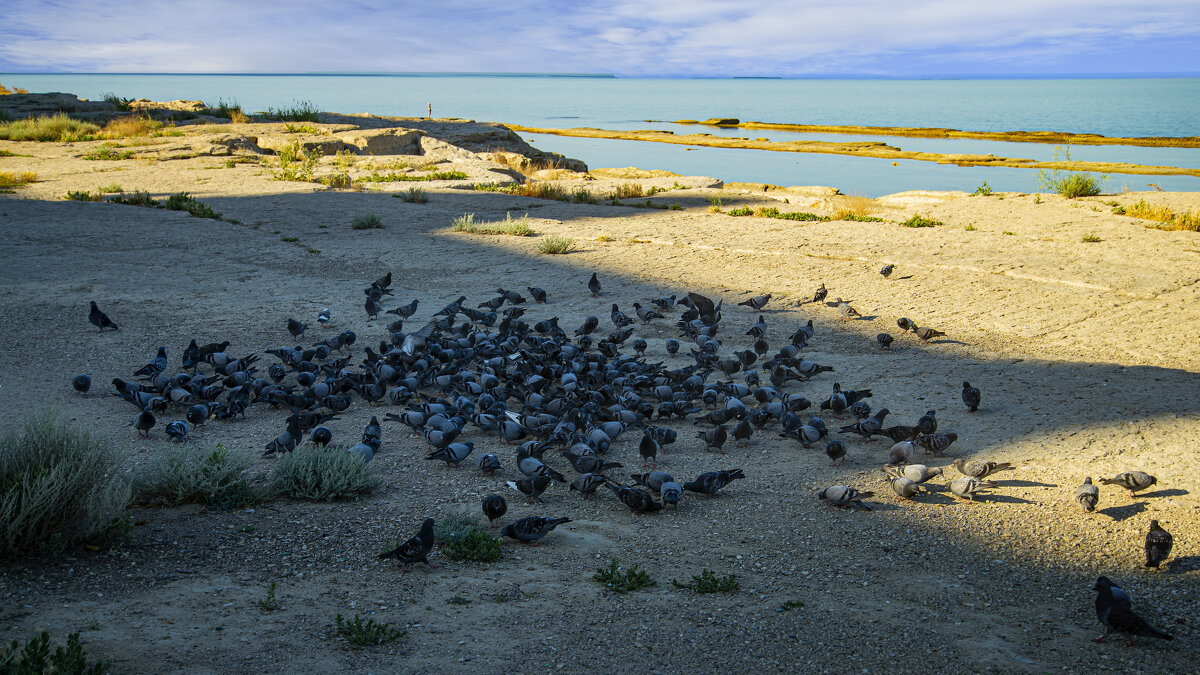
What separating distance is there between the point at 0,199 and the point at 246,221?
536 centimetres

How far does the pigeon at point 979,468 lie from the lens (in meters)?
5.43

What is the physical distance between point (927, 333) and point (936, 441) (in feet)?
10.3

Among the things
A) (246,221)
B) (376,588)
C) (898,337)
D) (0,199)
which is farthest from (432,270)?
(0,199)

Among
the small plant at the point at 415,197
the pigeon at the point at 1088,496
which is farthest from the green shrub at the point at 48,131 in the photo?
the pigeon at the point at 1088,496

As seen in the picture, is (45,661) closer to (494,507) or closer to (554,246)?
(494,507)

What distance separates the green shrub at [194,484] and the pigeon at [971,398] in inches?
228

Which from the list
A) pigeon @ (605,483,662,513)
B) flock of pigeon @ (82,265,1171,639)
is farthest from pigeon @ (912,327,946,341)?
pigeon @ (605,483,662,513)

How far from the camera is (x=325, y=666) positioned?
3.24 m

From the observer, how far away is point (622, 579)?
406 centimetres

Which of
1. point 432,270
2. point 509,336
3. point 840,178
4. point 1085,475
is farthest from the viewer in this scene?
point 840,178

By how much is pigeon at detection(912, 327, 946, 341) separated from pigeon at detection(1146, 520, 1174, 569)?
447 centimetres

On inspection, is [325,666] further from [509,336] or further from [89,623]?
[509,336]

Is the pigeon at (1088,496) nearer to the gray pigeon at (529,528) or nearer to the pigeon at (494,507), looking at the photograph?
the gray pigeon at (529,528)

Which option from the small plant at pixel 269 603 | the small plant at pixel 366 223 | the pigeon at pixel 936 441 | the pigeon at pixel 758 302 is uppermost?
the small plant at pixel 366 223
